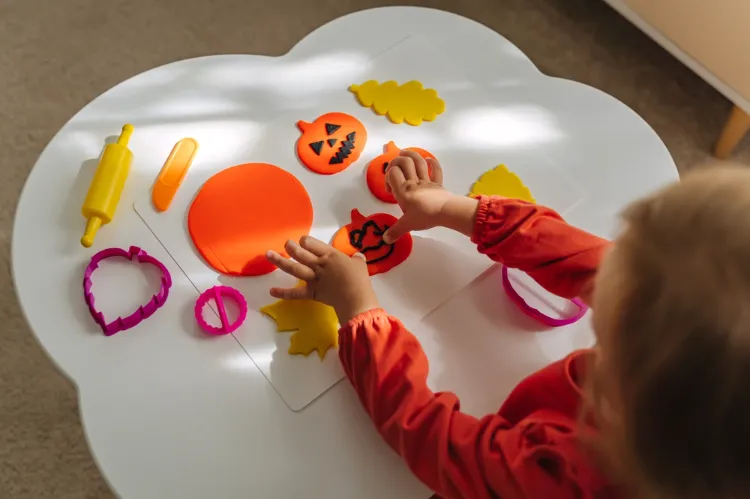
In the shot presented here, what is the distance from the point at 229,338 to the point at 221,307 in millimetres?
30

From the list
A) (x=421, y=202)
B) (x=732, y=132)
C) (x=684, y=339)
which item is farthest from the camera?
(x=732, y=132)

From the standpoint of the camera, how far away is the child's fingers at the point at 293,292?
685 millimetres

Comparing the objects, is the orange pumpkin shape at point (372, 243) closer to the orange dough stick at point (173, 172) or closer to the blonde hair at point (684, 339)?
the orange dough stick at point (173, 172)

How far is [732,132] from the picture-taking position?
127 cm

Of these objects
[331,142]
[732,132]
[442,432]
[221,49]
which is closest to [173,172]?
[331,142]

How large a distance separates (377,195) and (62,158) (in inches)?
13.2

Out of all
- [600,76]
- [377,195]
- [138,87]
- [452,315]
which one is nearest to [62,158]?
[138,87]

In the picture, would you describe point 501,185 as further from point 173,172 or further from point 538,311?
point 173,172

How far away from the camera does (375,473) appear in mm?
638

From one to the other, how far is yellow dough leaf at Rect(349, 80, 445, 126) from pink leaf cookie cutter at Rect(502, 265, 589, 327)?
0.67ft

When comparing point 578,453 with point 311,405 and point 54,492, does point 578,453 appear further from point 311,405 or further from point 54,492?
point 54,492

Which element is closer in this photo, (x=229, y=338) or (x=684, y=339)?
(x=684, y=339)

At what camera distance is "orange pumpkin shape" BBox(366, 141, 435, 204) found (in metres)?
0.76

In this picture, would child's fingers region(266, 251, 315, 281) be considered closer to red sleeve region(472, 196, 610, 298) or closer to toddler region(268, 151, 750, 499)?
toddler region(268, 151, 750, 499)
